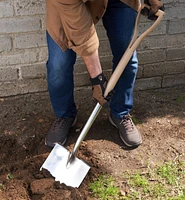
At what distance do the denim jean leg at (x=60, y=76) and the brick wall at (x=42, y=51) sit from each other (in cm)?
52

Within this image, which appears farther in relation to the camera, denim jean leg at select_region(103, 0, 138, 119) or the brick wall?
the brick wall

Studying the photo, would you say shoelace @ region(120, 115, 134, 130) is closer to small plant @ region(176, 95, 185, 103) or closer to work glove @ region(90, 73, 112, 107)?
work glove @ region(90, 73, 112, 107)

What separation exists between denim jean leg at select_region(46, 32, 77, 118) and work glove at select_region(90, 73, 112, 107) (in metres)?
0.29

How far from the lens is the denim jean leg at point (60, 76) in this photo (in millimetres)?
2477

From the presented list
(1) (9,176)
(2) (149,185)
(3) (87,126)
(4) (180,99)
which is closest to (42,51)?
(3) (87,126)

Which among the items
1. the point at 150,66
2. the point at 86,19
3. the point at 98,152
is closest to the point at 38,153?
the point at 98,152

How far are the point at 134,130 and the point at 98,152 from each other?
307mm

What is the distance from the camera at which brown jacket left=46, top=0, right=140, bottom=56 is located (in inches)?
80.9

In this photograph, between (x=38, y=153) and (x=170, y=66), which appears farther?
(x=170, y=66)

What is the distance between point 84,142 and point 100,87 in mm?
607

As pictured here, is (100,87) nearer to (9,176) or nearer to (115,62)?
(115,62)

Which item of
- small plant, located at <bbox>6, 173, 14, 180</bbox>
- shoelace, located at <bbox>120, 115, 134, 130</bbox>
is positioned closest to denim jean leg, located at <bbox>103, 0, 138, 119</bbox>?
shoelace, located at <bbox>120, 115, 134, 130</bbox>

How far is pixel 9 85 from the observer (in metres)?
3.18

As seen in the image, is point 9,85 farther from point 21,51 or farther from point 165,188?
point 165,188
